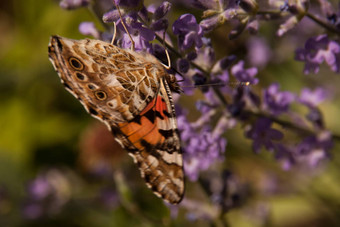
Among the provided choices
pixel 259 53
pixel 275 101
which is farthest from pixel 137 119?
pixel 259 53

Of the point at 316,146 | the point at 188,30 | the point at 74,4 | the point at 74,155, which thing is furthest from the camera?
the point at 74,155

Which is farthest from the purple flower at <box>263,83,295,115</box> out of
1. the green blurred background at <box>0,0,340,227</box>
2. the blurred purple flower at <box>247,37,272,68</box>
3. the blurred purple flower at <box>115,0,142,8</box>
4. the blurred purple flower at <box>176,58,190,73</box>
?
the blurred purple flower at <box>247,37,272,68</box>

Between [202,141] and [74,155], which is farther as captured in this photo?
[74,155]

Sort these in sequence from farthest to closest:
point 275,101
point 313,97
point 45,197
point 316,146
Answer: point 45,197 → point 313,97 → point 316,146 → point 275,101

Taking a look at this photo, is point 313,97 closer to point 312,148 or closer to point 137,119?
point 312,148

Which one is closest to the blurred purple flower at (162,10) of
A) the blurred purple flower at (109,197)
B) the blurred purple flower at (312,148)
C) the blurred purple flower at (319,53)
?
the blurred purple flower at (319,53)

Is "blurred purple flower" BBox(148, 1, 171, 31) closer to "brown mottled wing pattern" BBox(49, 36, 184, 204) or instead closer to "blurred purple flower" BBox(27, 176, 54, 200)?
"brown mottled wing pattern" BBox(49, 36, 184, 204)

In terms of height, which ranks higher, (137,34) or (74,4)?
(74,4)

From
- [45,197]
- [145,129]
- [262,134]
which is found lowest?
[45,197]
